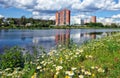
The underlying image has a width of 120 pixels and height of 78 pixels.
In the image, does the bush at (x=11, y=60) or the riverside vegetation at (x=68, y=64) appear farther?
the bush at (x=11, y=60)

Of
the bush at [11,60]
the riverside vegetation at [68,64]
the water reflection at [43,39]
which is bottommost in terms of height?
the water reflection at [43,39]

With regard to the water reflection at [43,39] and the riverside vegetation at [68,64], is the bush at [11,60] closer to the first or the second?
the riverside vegetation at [68,64]

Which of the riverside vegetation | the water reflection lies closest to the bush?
the riverside vegetation

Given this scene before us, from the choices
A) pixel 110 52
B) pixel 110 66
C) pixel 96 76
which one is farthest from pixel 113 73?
pixel 110 52

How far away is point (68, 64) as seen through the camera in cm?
737

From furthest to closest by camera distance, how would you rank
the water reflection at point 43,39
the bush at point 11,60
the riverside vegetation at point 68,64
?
the water reflection at point 43,39
the bush at point 11,60
the riverside vegetation at point 68,64

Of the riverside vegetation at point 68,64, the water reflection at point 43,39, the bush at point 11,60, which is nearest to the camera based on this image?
the riverside vegetation at point 68,64

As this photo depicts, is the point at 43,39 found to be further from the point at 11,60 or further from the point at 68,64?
the point at 68,64

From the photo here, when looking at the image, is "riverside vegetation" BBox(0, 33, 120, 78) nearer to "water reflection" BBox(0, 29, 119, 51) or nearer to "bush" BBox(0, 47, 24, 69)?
"bush" BBox(0, 47, 24, 69)

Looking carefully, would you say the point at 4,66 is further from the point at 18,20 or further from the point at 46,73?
the point at 18,20

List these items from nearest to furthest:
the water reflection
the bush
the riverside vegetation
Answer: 1. the riverside vegetation
2. the bush
3. the water reflection

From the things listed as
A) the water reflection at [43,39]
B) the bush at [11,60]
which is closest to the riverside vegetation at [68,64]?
the bush at [11,60]

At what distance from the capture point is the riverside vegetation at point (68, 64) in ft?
19.5

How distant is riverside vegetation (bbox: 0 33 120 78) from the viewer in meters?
5.95
